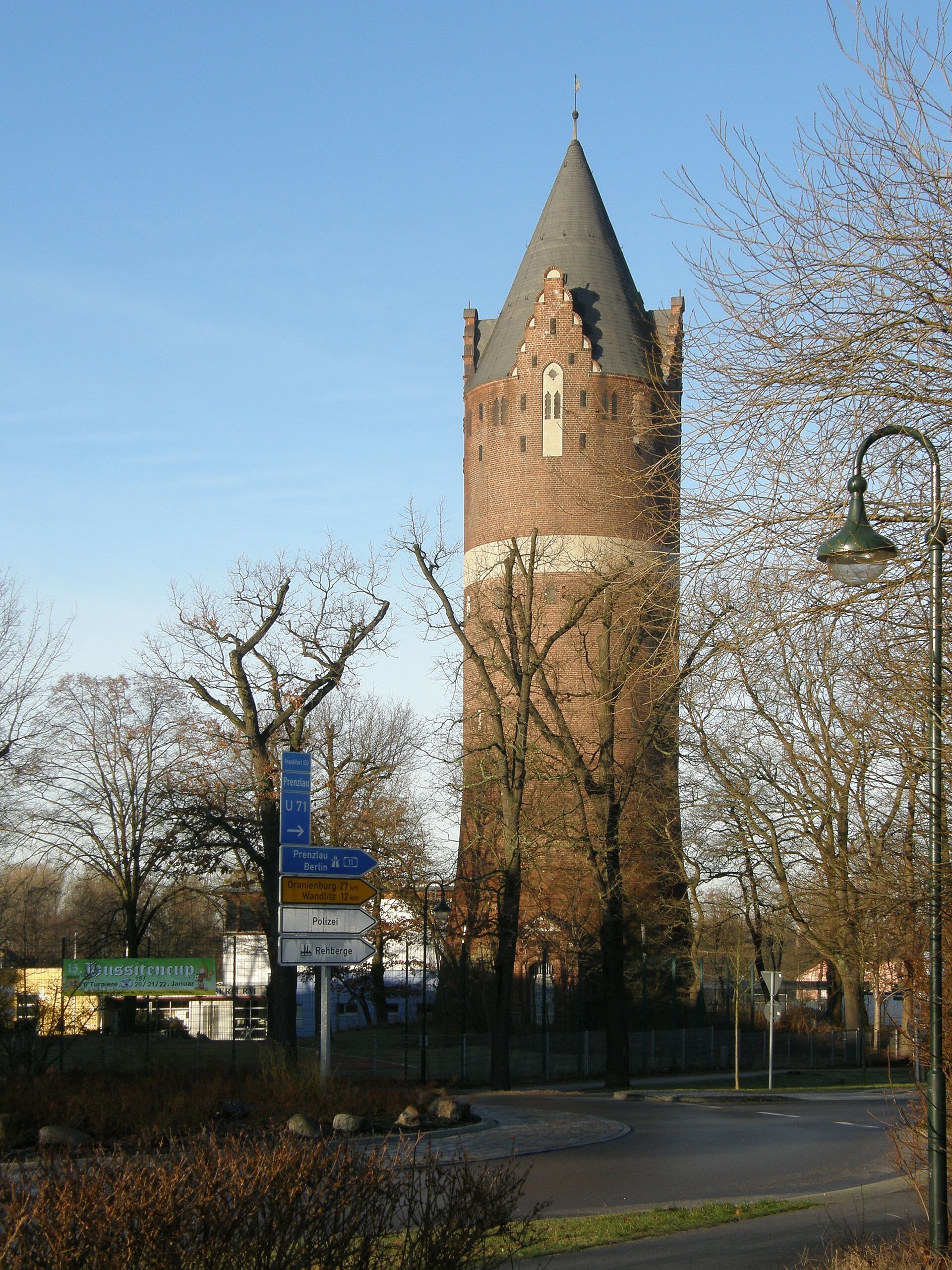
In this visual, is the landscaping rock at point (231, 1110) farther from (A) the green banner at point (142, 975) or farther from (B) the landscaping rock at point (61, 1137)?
(A) the green banner at point (142, 975)

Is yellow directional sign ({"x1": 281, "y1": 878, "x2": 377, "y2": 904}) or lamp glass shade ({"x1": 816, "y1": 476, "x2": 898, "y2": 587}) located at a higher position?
lamp glass shade ({"x1": 816, "y1": 476, "x2": 898, "y2": 587})

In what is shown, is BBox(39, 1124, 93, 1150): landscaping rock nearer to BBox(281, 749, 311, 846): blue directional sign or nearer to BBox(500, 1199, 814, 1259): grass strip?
BBox(281, 749, 311, 846): blue directional sign

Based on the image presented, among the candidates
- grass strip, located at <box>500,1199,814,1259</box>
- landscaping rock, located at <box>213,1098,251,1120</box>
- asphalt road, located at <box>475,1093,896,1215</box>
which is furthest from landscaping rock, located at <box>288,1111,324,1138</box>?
grass strip, located at <box>500,1199,814,1259</box>

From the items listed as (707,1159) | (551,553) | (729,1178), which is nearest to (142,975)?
(707,1159)

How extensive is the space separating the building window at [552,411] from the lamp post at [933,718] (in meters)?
36.0

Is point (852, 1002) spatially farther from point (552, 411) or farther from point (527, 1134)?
point (527, 1134)

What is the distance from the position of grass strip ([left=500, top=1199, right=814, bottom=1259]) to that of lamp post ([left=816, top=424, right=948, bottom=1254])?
2379mm

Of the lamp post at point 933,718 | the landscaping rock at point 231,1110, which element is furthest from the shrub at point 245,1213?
the landscaping rock at point 231,1110

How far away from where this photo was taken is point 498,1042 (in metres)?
26.8

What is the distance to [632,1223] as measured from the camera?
991 centimetres

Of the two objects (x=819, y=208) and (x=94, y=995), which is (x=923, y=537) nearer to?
(x=819, y=208)

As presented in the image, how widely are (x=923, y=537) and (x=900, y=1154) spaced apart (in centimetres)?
417

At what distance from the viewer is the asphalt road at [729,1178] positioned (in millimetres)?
9086

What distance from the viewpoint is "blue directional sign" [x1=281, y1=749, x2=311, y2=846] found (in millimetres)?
15781
